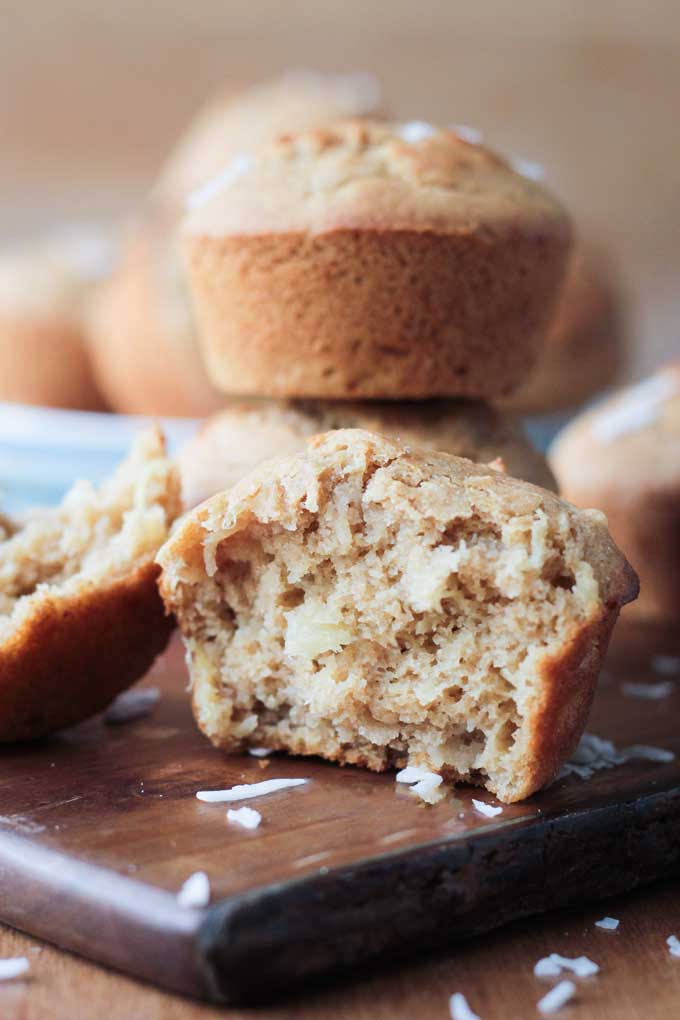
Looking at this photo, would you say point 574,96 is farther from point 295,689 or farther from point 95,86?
point 295,689

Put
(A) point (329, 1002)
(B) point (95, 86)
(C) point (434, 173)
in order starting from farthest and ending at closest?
(B) point (95, 86), (C) point (434, 173), (A) point (329, 1002)

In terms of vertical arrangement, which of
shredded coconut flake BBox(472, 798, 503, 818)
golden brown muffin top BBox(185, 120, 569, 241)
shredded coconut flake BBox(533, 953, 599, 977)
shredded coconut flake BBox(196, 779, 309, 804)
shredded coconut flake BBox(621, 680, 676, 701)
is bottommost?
shredded coconut flake BBox(621, 680, 676, 701)

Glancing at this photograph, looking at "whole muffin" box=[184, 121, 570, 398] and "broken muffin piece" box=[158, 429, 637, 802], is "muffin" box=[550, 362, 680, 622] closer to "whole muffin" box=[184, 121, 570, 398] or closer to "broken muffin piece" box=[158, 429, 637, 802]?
"whole muffin" box=[184, 121, 570, 398]

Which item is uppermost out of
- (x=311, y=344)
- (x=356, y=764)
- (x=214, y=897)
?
(x=311, y=344)

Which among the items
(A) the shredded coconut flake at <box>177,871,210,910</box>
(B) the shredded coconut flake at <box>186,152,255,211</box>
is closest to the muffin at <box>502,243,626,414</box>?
(B) the shredded coconut flake at <box>186,152,255,211</box>

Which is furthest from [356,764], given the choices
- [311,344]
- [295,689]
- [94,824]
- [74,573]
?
[311,344]

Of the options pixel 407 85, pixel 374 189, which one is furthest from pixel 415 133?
pixel 407 85
